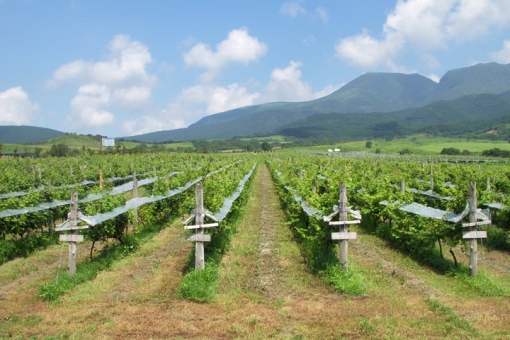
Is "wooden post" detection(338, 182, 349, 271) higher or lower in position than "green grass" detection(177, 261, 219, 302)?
higher

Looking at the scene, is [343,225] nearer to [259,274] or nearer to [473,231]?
[259,274]

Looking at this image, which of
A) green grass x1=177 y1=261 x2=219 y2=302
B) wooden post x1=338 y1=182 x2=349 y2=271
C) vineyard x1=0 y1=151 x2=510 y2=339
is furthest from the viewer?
wooden post x1=338 y1=182 x2=349 y2=271

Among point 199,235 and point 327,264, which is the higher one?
point 199,235

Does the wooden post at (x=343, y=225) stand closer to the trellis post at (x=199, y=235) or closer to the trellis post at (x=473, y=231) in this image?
the trellis post at (x=473, y=231)

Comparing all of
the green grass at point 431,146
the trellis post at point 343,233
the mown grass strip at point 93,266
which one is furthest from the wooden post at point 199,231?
the green grass at point 431,146

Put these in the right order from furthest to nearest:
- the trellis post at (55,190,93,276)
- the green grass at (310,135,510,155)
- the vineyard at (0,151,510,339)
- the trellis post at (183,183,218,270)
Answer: the green grass at (310,135,510,155) → the trellis post at (55,190,93,276) → the trellis post at (183,183,218,270) → the vineyard at (0,151,510,339)

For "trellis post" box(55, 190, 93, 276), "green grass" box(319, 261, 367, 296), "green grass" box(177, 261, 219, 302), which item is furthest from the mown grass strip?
"green grass" box(319, 261, 367, 296)

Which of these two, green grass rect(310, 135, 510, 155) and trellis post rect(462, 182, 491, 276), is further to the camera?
green grass rect(310, 135, 510, 155)

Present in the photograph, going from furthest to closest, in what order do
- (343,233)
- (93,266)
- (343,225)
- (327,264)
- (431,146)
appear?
(431,146) < (93,266) < (327,264) < (343,225) < (343,233)

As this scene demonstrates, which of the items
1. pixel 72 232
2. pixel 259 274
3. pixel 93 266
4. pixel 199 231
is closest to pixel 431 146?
pixel 259 274

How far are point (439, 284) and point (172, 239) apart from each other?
867 cm

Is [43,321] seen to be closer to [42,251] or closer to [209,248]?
[209,248]

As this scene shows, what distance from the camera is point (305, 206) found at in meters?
12.5

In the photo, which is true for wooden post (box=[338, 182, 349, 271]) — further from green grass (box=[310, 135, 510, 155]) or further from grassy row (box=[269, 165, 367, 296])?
green grass (box=[310, 135, 510, 155])
